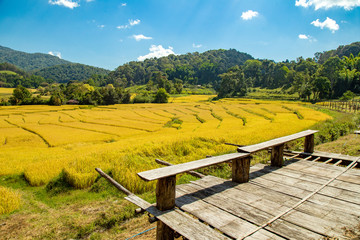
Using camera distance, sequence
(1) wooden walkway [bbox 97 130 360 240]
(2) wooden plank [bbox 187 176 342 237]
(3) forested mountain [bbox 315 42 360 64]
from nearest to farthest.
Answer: (1) wooden walkway [bbox 97 130 360 240]
(2) wooden plank [bbox 187 176 342 237]
(3) forested mountain [bbox 315 42 360 64]

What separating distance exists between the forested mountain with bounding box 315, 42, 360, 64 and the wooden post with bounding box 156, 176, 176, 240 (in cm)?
13182

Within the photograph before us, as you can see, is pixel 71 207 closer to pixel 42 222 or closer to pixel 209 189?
pixel 42 222

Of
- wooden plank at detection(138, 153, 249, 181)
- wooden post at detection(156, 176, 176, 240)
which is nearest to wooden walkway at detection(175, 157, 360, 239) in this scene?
wooden post at detection(156, 176, 176, 240)

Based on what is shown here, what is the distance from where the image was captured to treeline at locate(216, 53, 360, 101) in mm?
53578

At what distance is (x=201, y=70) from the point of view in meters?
134

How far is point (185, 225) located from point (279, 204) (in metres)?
1.62

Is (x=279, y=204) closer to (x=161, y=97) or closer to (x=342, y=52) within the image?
(x=161, y=97)

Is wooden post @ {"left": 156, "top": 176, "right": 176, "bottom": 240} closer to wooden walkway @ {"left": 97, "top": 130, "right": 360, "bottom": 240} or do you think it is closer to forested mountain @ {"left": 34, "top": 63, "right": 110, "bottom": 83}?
wooden walkway @ {"left": 97, "top": 130, "right": 360, "bottom": 240}

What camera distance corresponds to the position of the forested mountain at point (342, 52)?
102688 millimetres

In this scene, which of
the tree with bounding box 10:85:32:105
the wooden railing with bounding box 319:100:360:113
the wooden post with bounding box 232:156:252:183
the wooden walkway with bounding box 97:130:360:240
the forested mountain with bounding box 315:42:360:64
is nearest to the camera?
the wooden walkway with bounding box 97:130:360:240

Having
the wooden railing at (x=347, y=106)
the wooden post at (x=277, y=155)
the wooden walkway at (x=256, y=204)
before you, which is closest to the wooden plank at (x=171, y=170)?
the wooden walkway at (x=256, y=204)

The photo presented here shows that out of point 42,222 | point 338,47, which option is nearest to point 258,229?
point 42,222

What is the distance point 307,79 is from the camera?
219 ft

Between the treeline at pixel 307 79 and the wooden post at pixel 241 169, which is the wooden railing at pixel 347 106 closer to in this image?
the treeline at pixel 307 79
